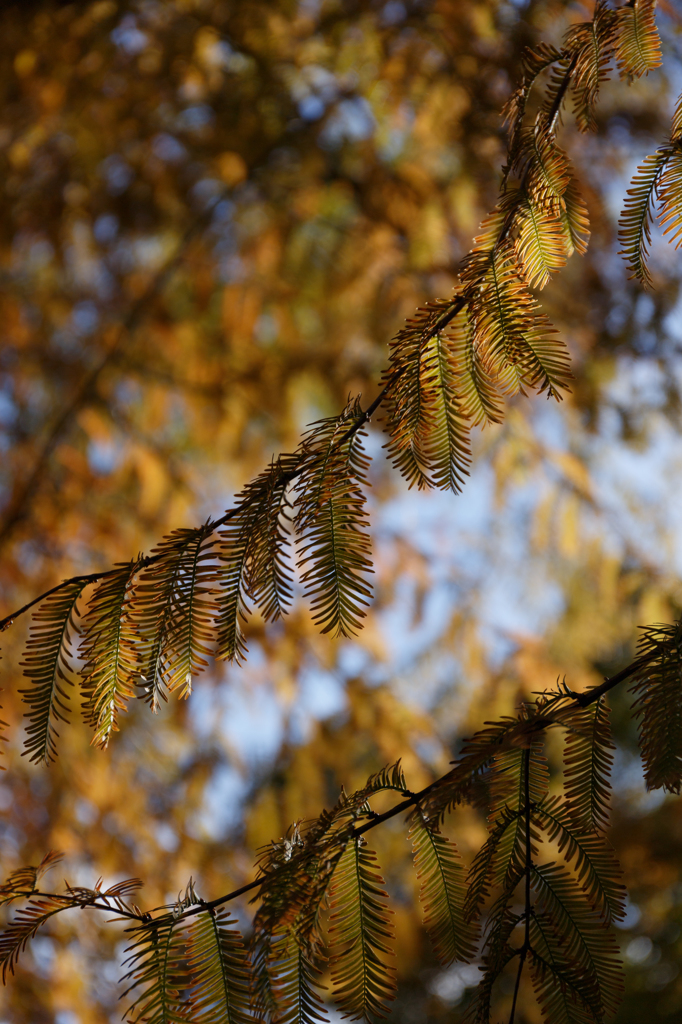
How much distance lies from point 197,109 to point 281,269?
52 centimetres

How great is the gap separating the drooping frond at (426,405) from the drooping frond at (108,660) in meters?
0.26

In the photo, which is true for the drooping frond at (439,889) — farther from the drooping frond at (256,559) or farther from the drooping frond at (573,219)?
the drooping frond at (573,219)

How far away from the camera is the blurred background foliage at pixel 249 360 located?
2.04 m

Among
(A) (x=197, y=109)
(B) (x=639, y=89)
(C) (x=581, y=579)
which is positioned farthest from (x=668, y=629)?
(C) (x=581, y=579)

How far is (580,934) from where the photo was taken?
1.97ft

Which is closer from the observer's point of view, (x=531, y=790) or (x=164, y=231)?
(x=531, y=790)

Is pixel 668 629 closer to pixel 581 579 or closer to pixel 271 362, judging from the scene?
pixel 271 362

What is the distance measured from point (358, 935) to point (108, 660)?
0.93 ft

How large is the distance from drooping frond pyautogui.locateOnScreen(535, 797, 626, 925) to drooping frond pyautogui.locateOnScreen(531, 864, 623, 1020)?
12 millimetres

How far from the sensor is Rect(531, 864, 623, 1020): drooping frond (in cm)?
59

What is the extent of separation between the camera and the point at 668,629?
25.1 inches

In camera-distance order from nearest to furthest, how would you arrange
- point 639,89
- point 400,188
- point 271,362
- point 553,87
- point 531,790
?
point 531,790
point 553,87
point 639,89
point 400,188
point 271,362

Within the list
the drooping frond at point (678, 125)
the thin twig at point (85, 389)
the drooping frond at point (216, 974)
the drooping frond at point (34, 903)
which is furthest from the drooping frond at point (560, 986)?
the thin twig at point (85, 389)

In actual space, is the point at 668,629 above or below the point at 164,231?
below
